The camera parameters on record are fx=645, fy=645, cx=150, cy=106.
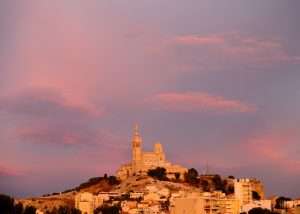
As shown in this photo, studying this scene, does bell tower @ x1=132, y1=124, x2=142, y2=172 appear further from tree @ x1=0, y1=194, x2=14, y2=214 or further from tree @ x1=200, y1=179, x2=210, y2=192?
tree @ x1=0, y1=194, x2=14, y2=214

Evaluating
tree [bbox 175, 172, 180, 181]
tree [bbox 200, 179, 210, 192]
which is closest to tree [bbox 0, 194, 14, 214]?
tree [bbox 200, 179, 210, 192]

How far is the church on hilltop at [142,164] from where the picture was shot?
105 meters

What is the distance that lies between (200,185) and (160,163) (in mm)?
8499

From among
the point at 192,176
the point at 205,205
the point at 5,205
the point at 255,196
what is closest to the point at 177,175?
the point at 192,176

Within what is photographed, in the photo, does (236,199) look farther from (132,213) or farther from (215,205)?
(132,213)

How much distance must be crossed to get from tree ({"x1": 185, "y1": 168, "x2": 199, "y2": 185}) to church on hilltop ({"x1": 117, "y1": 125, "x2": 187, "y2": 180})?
2.73 ft

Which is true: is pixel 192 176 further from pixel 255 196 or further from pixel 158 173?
pixel 255 196

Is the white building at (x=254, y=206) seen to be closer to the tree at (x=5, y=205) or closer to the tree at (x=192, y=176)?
the tree at (x=192, y=176)

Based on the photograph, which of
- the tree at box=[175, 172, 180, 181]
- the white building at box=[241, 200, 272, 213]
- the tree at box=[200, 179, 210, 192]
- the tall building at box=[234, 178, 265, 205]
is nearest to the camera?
the white building at box=[241, 200, 272, 213]

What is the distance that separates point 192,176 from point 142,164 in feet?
27.5

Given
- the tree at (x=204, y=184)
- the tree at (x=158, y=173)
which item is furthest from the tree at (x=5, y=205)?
the tree at (x=158, y=173)

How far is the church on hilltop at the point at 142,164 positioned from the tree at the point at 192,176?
832mm

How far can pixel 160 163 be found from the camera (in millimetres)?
106562

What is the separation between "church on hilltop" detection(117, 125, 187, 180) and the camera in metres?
105
